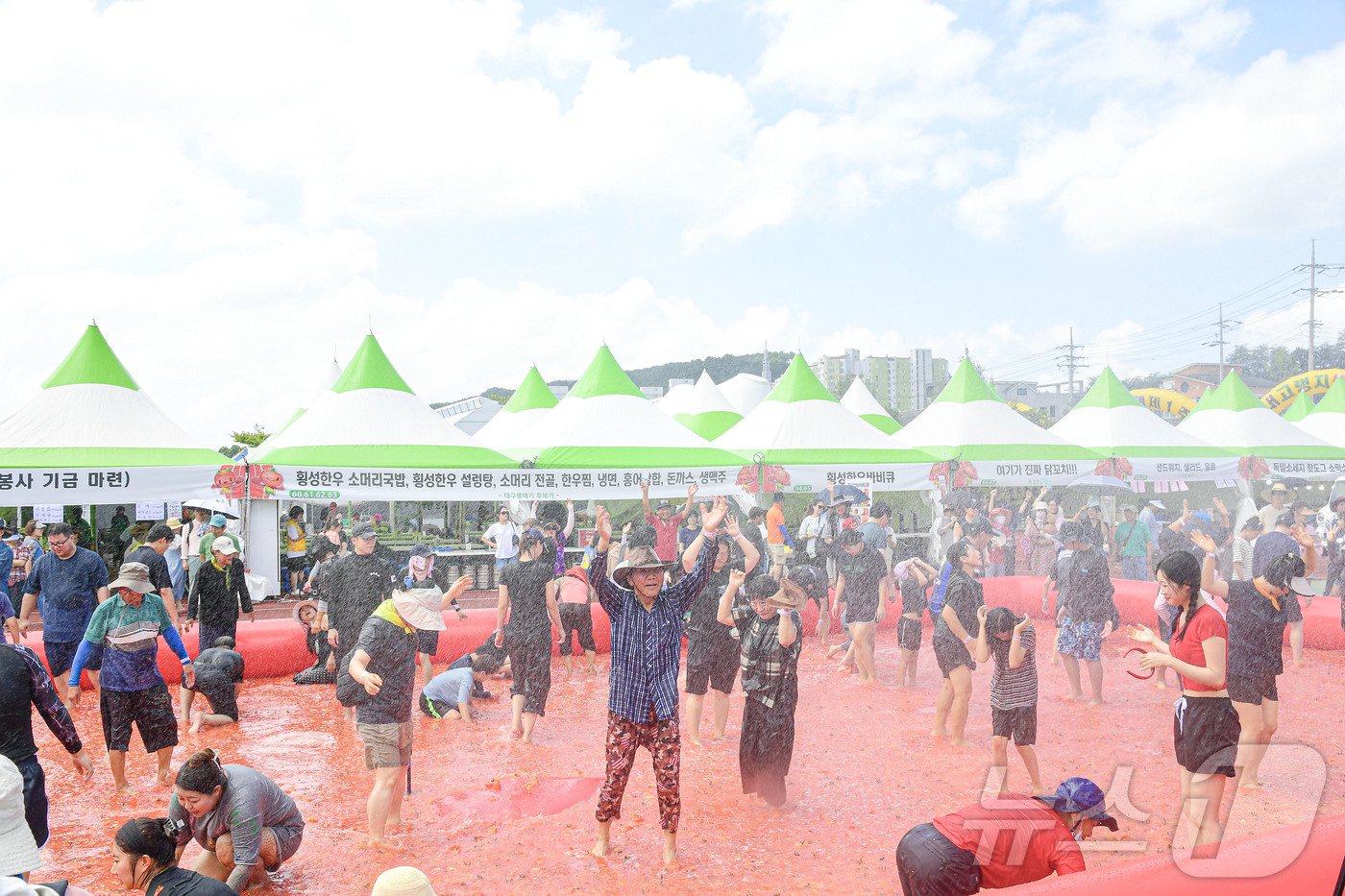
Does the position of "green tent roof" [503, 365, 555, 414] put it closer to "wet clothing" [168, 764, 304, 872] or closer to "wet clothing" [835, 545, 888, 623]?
"wet clothing" [835, 545, 888, 623]

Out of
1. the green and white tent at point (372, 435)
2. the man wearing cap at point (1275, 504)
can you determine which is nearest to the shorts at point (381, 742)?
the green and white tent at point (372, 435)

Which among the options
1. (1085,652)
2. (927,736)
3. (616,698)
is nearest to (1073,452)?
(1085,652)

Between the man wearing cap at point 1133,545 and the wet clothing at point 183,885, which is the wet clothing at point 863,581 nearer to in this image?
the man wearing cap at point 1133,545

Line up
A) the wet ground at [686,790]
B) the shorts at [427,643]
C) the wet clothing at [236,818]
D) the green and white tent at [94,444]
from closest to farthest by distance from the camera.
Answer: the wet clothing at [236,818] → the wet ground at [686,790] → the shorts at [427,643] → the green and white tent at [94,444]

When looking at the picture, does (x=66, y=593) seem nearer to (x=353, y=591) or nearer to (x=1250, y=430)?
(x=353, y=591)

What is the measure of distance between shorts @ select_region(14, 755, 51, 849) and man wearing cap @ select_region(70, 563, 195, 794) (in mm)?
1440

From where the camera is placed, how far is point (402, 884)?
2650mm

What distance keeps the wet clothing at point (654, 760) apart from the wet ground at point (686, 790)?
27cm

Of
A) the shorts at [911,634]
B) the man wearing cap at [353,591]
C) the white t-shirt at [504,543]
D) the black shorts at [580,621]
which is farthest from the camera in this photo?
the white t-shirt at [504,543]

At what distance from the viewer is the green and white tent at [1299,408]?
21.6m

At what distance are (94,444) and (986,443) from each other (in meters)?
14.4

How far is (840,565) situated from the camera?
317 inches

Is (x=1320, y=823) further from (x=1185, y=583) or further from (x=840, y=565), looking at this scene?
(x=840, y=565)

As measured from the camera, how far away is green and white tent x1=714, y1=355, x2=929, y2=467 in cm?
1481
